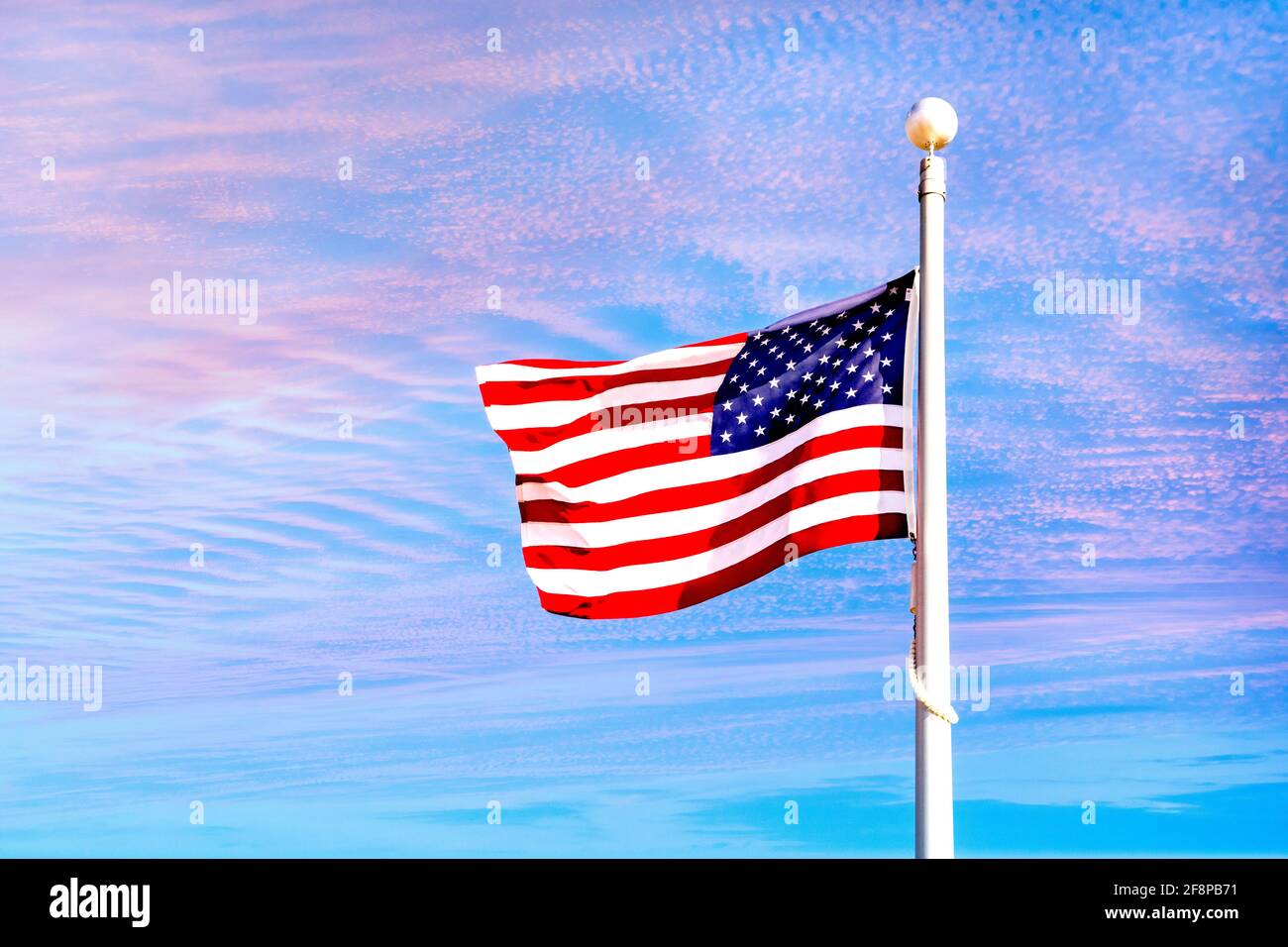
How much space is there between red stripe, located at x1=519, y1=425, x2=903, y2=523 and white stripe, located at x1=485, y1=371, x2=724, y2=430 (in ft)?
2.76

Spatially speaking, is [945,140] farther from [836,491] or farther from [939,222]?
[836,491]

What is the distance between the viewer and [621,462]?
14758 millimetres

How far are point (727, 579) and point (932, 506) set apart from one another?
109 inches

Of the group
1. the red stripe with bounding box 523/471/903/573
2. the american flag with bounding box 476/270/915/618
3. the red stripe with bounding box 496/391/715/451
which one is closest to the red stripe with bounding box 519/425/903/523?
the american flag with bounding box 476/270/915/618

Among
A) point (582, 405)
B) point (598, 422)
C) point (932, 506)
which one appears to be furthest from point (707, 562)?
point (932, 506)

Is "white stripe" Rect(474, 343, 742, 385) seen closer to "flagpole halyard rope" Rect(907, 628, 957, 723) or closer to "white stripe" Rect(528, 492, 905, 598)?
"white stripe" Rect(528, 492, 905, 598)

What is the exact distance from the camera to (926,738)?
1150 centimetres

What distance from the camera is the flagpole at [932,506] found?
11.5m

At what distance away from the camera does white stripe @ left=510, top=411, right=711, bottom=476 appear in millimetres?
14414

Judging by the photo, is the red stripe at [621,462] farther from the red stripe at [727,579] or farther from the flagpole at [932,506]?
the flagpole at [932,506]

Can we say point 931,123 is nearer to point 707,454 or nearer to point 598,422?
point 707,454

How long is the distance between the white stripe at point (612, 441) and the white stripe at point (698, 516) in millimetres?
584
